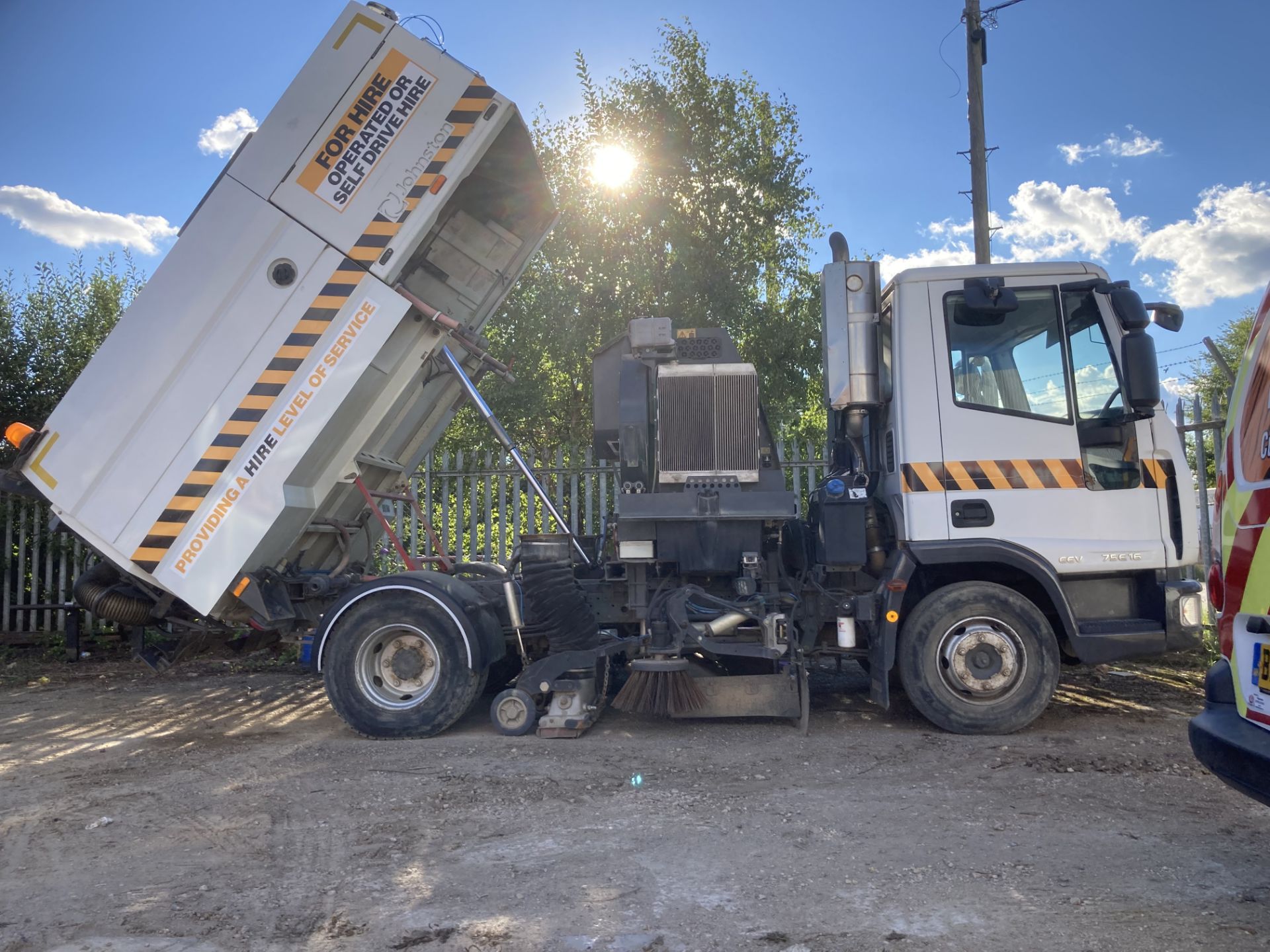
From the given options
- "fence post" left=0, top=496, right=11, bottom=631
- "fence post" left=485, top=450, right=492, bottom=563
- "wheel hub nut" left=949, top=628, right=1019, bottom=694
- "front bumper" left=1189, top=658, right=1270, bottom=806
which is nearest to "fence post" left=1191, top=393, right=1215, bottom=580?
"wheel hub nut" left=949, top=628, right=1019, bottom=694

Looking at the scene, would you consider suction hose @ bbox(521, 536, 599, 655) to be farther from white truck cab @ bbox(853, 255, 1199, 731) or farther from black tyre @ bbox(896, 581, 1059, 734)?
black tyre @ bbox(896, 581, 1059, 734)

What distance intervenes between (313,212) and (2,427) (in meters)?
8.92

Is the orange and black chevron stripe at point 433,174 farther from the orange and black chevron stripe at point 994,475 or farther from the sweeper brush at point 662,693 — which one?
the orange and black chevron stripe at point 994,475

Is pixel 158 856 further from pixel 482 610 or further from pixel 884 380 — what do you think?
pixel 884 380

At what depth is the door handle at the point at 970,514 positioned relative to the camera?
222 inches

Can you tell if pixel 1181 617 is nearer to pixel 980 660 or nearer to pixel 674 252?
pixel 980 660

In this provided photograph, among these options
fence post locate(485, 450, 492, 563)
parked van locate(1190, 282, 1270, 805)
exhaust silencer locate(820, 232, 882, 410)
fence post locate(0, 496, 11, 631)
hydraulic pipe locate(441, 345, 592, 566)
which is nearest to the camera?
parked van locate(1190, 282, 1270, 805)

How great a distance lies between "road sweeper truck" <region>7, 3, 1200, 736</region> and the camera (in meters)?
5.59

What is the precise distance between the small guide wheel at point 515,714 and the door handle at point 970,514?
292 cm

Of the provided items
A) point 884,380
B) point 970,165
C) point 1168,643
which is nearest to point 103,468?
point 884,380

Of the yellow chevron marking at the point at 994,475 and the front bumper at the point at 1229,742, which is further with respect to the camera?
the yellow chevron marking at the point at 994,475

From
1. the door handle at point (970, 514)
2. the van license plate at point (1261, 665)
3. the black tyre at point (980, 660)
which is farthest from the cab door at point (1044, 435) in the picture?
the van license plate at point (1261, 665)

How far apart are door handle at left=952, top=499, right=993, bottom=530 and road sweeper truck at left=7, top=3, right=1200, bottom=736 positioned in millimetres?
14

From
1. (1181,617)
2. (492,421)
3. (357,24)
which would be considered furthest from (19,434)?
(1181,617)
